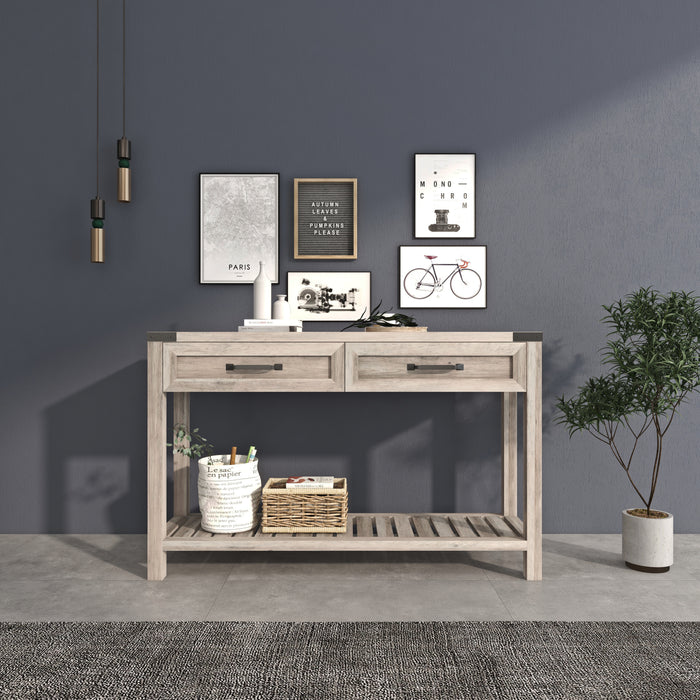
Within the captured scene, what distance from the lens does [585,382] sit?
105 inches

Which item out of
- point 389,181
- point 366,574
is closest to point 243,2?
point 389,181

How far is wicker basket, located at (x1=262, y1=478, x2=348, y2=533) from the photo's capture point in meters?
2.19

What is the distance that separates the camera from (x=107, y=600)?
197 cm

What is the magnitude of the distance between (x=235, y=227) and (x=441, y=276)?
3.09ft

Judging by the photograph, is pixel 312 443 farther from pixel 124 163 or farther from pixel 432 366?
pixel 124 163

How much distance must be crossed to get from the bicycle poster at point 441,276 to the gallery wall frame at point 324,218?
0.26 m

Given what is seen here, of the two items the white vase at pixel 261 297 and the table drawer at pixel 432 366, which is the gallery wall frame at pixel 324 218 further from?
the table drawer at pixel 432 366

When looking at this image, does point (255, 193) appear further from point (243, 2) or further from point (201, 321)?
point (243, 2)

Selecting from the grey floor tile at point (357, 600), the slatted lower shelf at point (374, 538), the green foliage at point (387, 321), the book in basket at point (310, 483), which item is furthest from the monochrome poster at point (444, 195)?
the grey floor tile at point (357, 600)

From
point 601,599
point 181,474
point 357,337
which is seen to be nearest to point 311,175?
point 357,337

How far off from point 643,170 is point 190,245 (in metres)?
2.05

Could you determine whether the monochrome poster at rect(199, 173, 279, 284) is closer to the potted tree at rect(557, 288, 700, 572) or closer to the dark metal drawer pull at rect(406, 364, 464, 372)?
the dark metal drawer pull at rect(406, 364, 464, 372)

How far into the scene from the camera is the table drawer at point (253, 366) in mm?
2107

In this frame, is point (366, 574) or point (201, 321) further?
point (201, 321)
